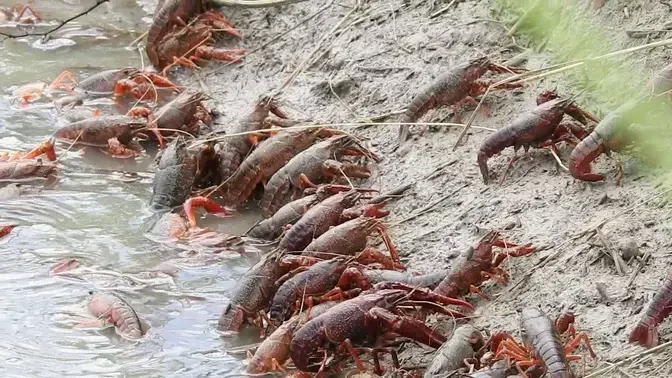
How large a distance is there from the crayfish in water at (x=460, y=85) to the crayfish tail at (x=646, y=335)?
3.01 metres

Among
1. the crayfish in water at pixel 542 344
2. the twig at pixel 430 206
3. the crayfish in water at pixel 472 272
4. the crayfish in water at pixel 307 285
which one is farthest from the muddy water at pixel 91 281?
the crayfish in water at pixel 542 344

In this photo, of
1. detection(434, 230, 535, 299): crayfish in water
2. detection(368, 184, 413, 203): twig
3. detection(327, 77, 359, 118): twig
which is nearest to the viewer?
detection(434, 230, 535, 299): crayfish in water

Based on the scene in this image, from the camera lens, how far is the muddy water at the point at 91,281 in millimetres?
6172

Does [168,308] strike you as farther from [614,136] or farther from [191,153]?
[614,136]

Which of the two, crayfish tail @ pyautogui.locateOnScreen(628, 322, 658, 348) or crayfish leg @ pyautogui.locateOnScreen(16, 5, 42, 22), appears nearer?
crayfish tail @ pyautogui.locateOnScreen(628, 322, 658, 348)

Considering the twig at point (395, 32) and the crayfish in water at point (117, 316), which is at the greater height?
the twig at point (395, 32)

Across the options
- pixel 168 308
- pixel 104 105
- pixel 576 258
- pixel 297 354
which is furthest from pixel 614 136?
pixel 104 105

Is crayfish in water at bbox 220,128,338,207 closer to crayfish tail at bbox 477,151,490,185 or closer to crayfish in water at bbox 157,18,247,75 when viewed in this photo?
crayfish tail at bbox 477,151,490,185

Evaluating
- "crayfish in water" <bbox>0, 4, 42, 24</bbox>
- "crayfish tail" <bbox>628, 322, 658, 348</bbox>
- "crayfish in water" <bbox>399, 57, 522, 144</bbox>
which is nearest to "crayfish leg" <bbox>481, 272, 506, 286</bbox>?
"crayfish tail" <bbox>628, 322, 658, 348</bbox>

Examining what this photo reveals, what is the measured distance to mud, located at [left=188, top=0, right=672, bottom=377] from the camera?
5.58m

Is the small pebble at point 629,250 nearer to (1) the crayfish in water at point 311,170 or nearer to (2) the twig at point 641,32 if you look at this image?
(2) the twig at point 641,32

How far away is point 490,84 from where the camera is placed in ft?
25.2

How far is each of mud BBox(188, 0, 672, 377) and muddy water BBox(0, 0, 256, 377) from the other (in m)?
1.30

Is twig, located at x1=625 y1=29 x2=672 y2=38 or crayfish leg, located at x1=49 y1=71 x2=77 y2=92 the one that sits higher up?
twig, located at x1=625 y1=29 x2=672 y2=38
